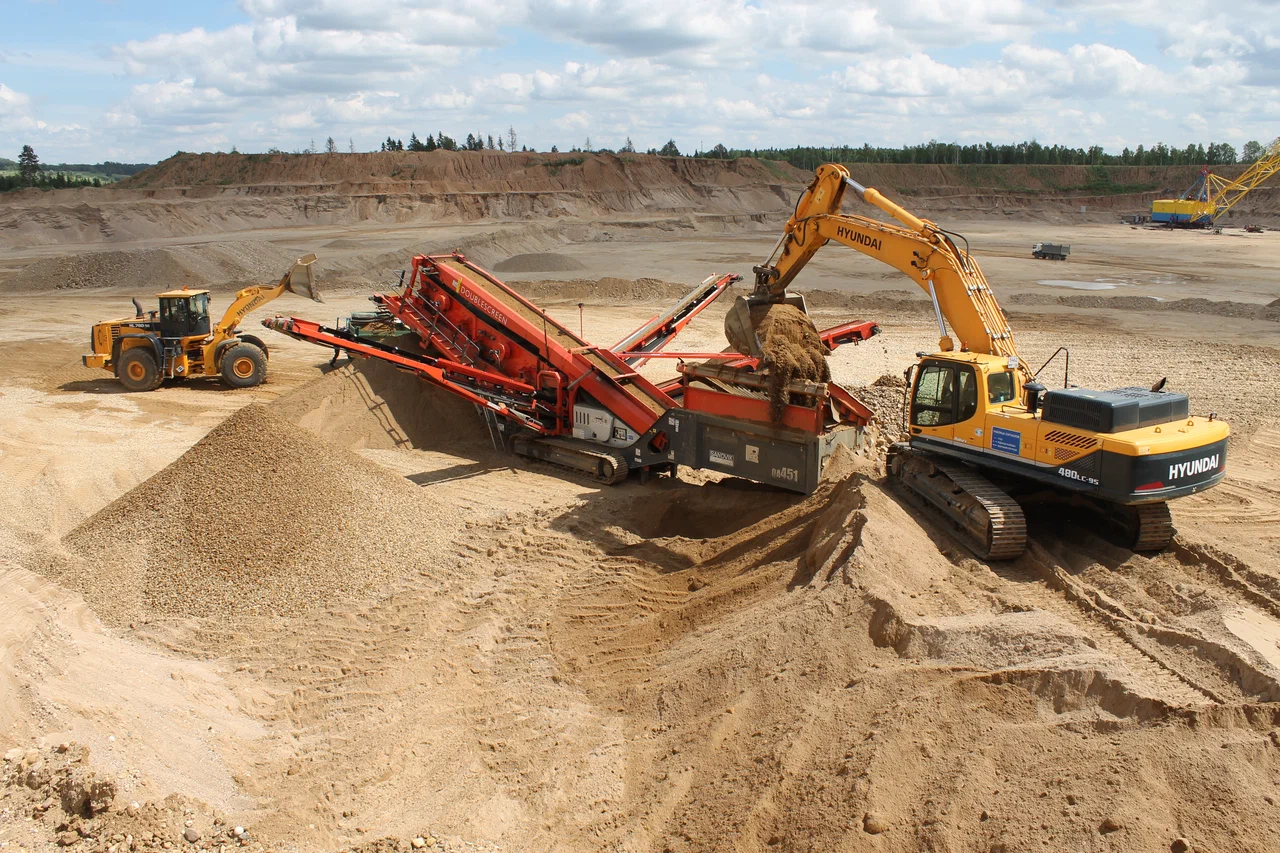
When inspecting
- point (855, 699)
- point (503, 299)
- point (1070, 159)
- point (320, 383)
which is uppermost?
point (1070, 159)

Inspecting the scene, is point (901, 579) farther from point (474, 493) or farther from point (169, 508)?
point (169, 508)

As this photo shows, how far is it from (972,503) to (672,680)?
3.34m

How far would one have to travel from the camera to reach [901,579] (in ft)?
25.0

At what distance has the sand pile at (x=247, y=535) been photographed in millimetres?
8352

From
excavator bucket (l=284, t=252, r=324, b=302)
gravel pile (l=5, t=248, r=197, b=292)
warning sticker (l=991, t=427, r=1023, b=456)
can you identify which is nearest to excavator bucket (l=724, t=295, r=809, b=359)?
warning sticker (l=991, t=427, r=1023, b=456)

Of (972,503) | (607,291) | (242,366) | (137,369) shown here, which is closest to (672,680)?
(972,503)

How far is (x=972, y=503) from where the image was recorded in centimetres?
855

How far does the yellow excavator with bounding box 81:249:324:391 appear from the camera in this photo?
669 inches

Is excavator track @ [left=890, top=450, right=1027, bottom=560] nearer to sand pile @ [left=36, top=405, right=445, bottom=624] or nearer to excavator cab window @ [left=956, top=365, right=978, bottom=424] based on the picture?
excavator cab window @ [left=956, top=365, right=978, bottom=424]

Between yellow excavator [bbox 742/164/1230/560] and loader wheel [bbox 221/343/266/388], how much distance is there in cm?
1113

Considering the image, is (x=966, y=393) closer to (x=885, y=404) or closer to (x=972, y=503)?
(x=972, y=503)

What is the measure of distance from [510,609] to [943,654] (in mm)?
3637

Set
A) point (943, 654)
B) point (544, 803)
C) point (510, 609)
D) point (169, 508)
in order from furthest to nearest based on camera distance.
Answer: point (169, 508)
point (510, 609)
point (943, 654)
point (544, 803)

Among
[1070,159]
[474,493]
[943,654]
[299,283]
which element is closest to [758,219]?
[1070,159]
